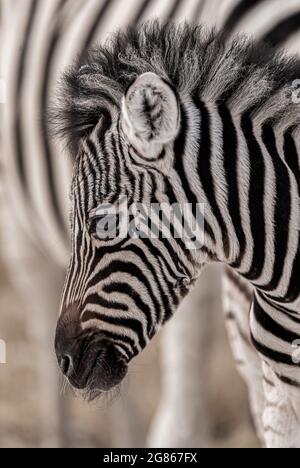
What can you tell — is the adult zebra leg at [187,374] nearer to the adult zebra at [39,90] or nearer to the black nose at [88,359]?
the adult zebra at [39,90]

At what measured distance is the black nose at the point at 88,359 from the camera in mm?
1971

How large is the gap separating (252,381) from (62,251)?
91 cm

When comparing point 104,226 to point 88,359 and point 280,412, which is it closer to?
point 88,359

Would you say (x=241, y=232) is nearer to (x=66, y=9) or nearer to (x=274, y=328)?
(x=274, y=328)

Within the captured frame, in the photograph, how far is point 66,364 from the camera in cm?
199

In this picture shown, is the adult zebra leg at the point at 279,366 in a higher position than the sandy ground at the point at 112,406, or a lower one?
higher

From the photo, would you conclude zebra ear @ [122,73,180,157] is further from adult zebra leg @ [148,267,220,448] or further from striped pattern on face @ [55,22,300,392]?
adult zebra leg @ [148,267,220,448]

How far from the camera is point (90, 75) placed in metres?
1.96

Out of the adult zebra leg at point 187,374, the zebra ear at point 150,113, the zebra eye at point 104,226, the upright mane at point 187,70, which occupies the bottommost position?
the adult zebra leg at point 187,374

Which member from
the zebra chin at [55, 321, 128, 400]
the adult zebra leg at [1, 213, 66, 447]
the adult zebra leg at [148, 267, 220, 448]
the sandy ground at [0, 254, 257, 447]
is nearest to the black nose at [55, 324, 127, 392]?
the zebra chin at [55, 321, 128, 400]

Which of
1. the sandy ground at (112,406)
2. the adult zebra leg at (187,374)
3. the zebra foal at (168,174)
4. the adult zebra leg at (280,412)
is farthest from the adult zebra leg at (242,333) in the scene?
the sandy ground at (112,406)

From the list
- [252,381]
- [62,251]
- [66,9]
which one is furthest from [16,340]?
[252,381]

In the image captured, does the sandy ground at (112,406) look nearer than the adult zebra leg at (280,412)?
No

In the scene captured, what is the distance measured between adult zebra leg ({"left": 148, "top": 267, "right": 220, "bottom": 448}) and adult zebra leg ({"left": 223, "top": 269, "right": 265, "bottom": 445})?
2.66ft
